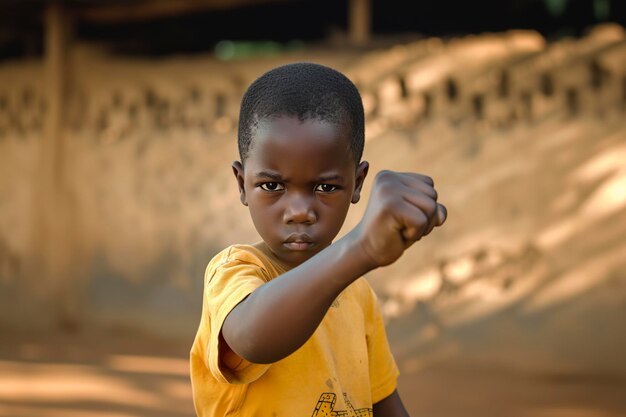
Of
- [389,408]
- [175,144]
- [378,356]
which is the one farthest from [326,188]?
[175,144]

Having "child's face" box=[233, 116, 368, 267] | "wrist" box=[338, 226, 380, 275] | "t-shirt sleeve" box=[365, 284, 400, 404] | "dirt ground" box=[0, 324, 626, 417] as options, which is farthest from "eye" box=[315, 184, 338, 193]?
"dirt ground" box=[0, 324, 626, 417]

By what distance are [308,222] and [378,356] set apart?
45cm

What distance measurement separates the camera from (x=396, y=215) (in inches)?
36.6

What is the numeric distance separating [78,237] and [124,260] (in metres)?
0.52

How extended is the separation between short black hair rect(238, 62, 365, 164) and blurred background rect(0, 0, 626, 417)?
Answer: 3157 mm

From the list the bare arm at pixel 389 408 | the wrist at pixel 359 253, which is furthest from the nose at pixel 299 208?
the bare arm at pixel 389 408

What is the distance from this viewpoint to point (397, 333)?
17.8ft

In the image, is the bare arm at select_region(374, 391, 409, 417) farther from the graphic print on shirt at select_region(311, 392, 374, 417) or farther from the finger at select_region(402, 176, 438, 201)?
the finger at select_region(402, 176, 438, 201)

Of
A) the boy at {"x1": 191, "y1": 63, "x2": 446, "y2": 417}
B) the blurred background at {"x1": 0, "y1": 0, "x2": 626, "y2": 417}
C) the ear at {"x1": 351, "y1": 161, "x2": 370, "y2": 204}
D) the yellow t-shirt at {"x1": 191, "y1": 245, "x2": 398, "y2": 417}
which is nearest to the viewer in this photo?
the boy at {"x1": 191, "y1": 63, "x2": 446, "y2": 417}

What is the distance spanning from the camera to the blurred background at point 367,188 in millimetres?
4828

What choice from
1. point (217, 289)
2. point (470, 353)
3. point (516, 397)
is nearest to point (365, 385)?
point (217, 289)

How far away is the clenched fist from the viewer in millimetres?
927

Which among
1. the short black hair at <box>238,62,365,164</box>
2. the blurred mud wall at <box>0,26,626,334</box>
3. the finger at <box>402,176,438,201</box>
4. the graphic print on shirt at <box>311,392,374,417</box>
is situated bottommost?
the graphic print on shirt at <box>311,392,374,417</box>

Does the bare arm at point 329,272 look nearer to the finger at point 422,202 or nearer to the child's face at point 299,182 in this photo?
the finger at point 422,202
